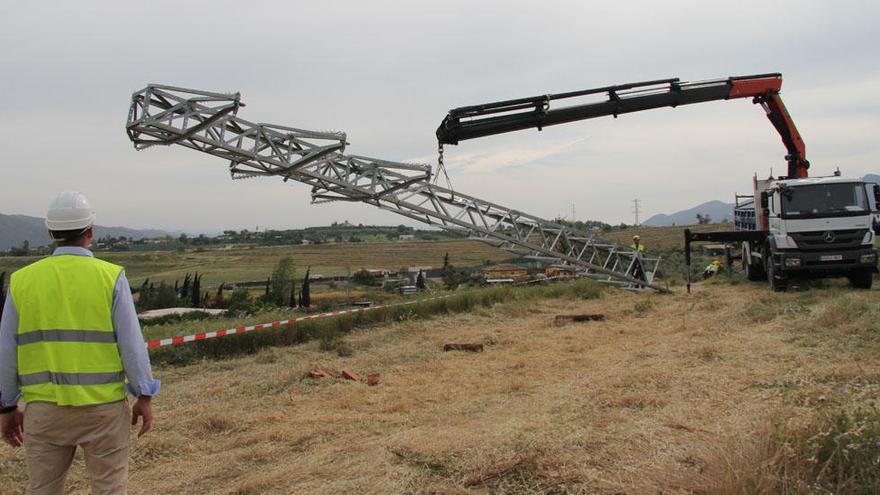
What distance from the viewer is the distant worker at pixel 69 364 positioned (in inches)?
134

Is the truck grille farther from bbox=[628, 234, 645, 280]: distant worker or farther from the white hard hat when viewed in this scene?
the white hard hat

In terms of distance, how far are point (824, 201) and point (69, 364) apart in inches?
607

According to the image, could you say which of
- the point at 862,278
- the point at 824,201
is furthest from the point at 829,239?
the point at 862,278

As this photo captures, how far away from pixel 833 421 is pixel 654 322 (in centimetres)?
916

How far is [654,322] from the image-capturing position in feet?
42.4

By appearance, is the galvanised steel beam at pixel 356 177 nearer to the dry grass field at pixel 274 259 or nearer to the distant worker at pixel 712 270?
the distant worker at pixel 712 270

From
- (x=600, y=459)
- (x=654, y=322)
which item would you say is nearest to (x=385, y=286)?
(x=654, y=322)

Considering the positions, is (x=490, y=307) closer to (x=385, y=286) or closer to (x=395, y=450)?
(x=385, y=286)

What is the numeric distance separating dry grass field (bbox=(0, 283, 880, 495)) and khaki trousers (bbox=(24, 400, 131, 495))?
1.41 metres

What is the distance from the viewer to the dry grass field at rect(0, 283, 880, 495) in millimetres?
4207

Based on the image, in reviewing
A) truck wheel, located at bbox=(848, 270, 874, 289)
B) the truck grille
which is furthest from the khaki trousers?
truck wheel, located at bbox=(848, 270, 874, 289)

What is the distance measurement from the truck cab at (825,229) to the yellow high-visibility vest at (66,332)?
47.9 ft

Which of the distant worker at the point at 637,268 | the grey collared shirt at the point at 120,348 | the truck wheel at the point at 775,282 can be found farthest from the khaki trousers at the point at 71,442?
the distant worker at the point at 637,268

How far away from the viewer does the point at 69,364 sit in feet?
11.2
